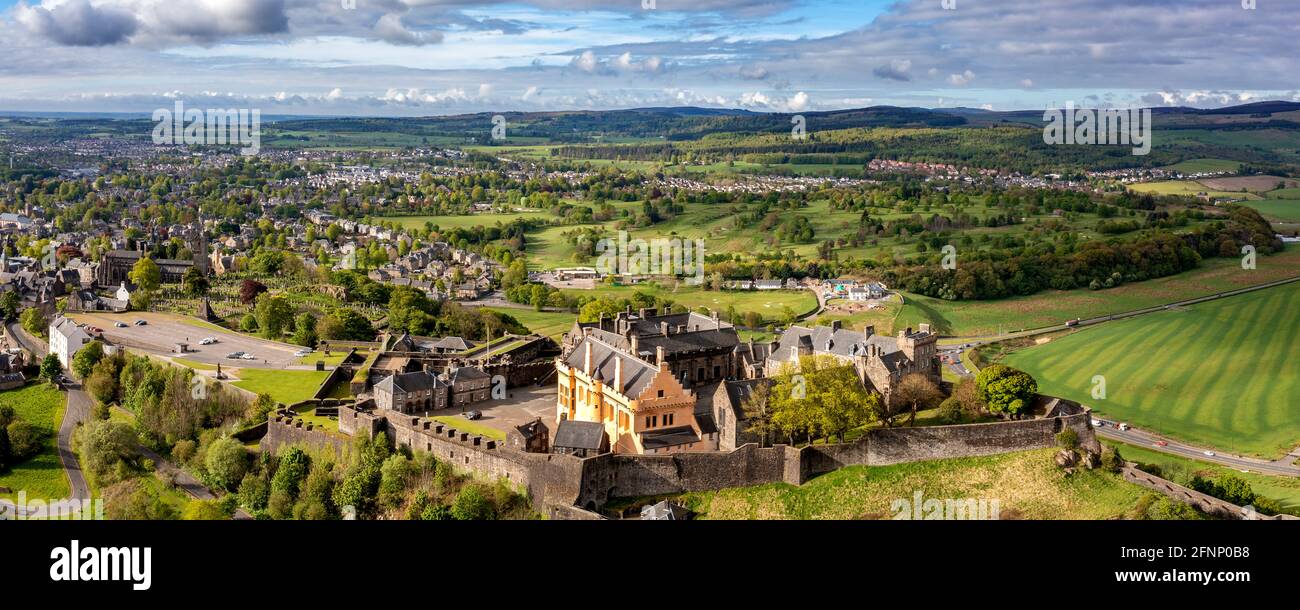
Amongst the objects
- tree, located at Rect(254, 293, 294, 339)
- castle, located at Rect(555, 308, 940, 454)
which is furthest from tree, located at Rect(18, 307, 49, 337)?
castle, located at Rect(555, 308, 940, 454)

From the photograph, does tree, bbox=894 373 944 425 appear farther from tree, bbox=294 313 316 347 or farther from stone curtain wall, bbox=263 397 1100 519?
tree, bbox=294 313 316 347

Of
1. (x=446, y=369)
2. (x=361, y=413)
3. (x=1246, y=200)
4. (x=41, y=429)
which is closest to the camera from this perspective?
(x=361, y=413)

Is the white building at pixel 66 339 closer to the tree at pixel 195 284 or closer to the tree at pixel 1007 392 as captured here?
the tree at pixel 195 284

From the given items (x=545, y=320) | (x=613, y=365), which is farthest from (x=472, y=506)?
(x=545, y=320)

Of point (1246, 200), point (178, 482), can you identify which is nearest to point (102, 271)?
point (178, 482)

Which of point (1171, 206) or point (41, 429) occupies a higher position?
point (1171, 206)

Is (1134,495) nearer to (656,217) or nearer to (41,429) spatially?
(41,429)
